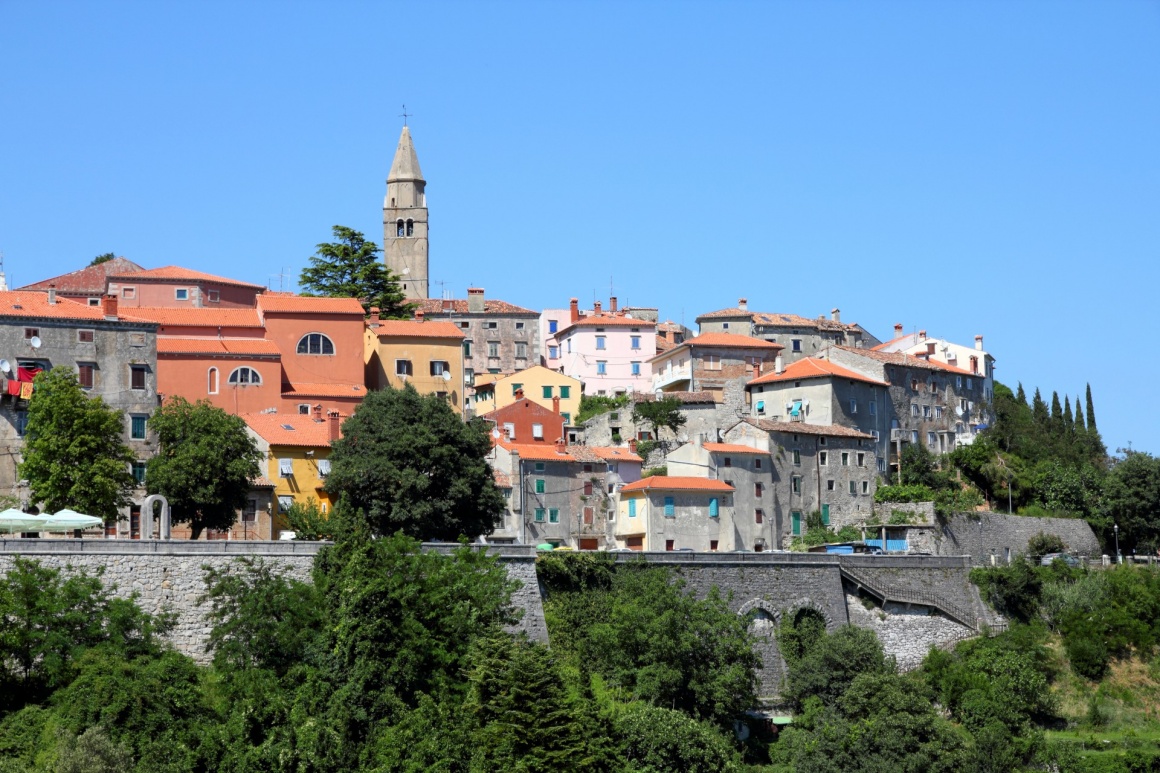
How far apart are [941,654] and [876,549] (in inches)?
378

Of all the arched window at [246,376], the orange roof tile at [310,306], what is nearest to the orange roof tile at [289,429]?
the arched window at [246,376]

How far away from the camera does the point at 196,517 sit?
57656 millimetres

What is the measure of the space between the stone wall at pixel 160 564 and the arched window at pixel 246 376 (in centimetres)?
1903

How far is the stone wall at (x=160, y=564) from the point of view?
47875 mm

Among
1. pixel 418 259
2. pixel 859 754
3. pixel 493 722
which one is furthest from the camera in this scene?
pixel 418 259

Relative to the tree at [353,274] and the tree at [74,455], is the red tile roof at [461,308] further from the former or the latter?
the tree at [74,455]

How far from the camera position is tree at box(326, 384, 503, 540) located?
58.7m

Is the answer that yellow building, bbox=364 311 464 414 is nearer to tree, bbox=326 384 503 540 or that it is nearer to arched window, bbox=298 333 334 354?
arched window, bbox=298 333 334 354

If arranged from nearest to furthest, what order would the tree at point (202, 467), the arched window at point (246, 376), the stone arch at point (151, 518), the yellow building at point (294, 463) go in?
the stone arch at point (151, 518) → the tree at point (202, 467) → the yellow building at point (294, 463) → the arched window at point (246, 376)

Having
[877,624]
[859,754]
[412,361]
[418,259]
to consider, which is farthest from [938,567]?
[418,259]

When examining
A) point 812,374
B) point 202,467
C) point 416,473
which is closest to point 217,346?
point 202,467

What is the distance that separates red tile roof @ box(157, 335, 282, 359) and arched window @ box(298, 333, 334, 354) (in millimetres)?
1531

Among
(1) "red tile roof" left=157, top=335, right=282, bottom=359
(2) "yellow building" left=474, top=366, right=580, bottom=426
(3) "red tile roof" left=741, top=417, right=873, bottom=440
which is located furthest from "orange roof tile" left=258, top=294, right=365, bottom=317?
(3) "red tile roof" left=741, top=417, right=873, bottom=440

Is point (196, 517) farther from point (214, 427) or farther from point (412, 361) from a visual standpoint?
point (412, 361)
